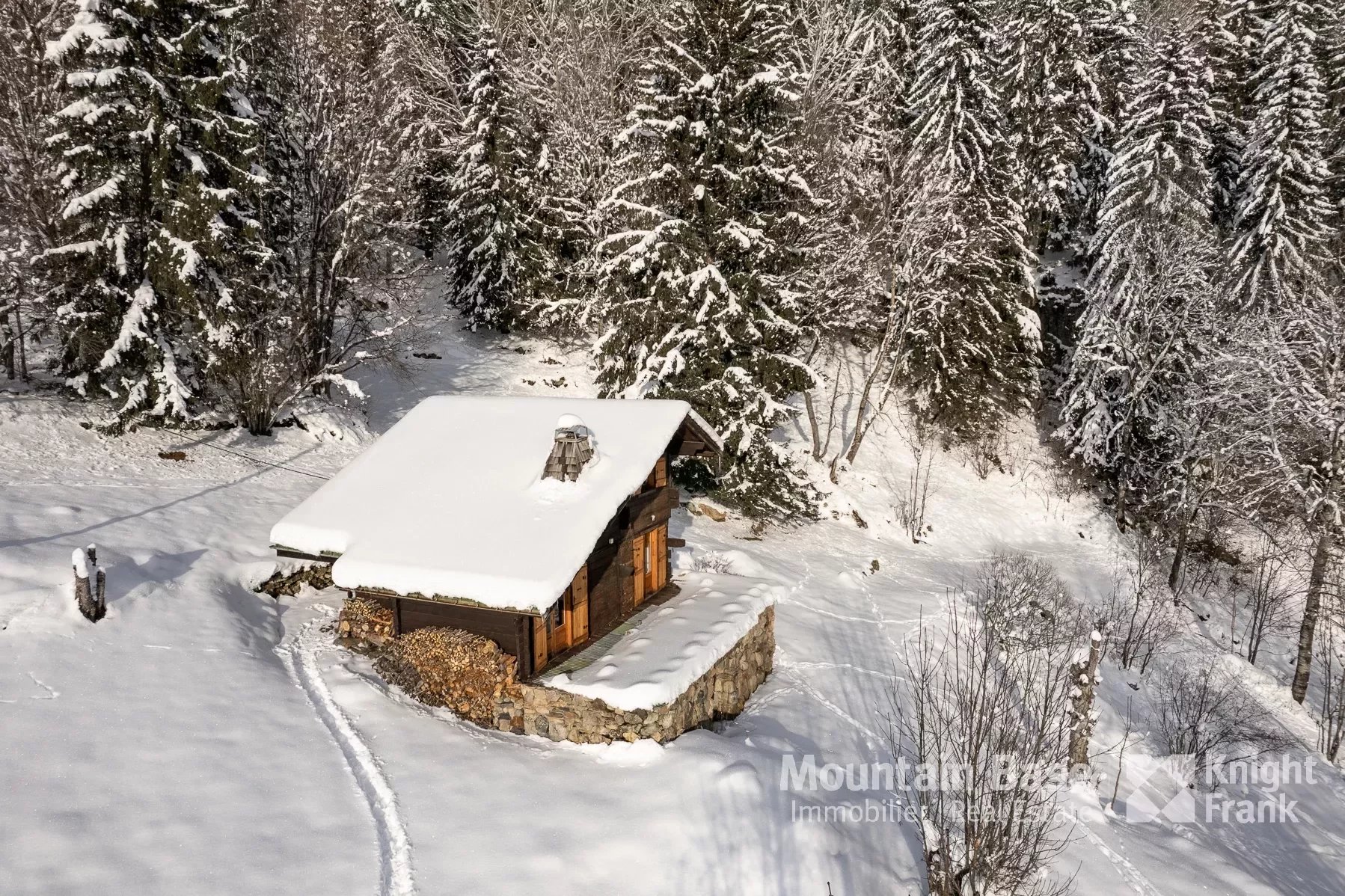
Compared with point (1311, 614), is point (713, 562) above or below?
above

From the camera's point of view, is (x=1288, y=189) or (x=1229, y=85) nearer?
(x=1288, y=189)

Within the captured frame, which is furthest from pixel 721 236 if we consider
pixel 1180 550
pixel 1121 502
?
pixel 1121 502

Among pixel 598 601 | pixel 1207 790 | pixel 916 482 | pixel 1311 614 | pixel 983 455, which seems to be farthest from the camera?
pixel 983 455

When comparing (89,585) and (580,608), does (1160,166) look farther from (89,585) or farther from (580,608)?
(89,585)

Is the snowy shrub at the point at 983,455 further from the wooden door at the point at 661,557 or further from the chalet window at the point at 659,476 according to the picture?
the chalet window at the point at 659,476

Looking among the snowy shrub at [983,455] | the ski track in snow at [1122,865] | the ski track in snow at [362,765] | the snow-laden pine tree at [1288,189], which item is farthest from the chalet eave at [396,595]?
the snow-laden pine tree at [1288,189]

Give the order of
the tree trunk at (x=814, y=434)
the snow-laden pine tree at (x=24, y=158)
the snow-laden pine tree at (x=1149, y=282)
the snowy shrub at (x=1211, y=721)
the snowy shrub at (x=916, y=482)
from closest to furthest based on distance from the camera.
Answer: the snowy shrub at (x=1211, y=721), the snow-laden pine tree at (x=24, y=158), the snowy shrub at (x=916, y=482), the snow-laden pine tree at (x=1149, y=282), the tree trunk at (x=814, y=434)

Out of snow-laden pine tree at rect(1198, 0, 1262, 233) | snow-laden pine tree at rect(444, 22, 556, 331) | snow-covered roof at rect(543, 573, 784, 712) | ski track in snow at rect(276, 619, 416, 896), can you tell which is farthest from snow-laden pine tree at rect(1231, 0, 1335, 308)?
ski track in snow at rect(276, 619, 416, 896)
